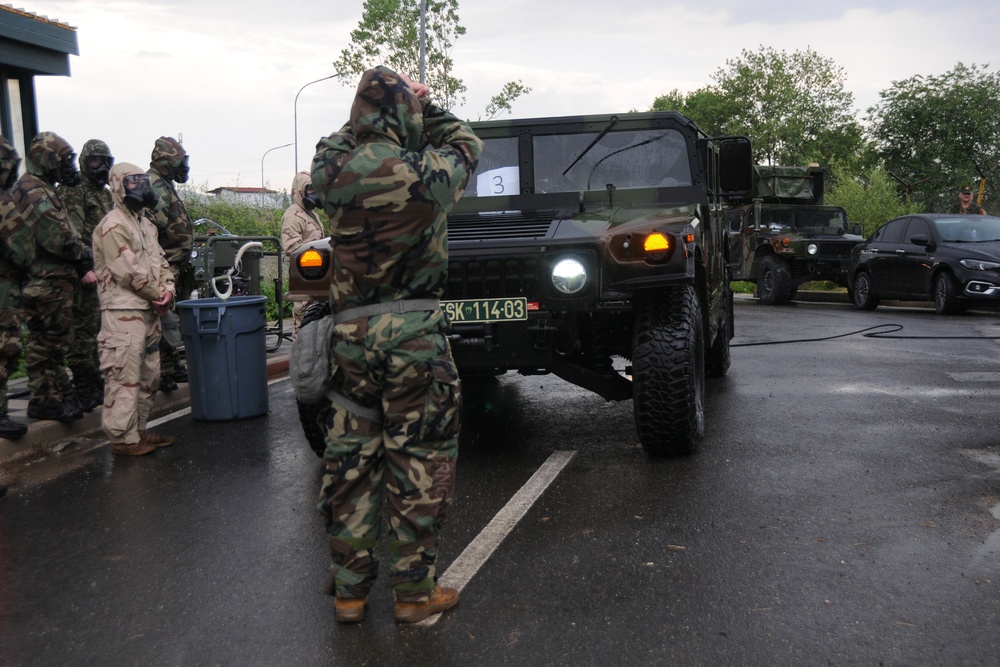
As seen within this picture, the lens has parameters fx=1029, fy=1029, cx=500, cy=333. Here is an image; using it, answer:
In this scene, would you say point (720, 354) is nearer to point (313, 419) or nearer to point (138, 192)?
point (313, 419)

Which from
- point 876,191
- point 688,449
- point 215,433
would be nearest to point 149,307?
point 215,433

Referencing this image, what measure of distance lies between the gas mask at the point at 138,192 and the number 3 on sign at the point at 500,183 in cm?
205

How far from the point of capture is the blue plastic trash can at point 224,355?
22.9 feet

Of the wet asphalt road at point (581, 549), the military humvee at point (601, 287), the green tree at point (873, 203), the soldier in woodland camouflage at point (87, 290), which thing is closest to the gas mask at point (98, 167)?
the soldier in woodland camouflage at point (87, 290)

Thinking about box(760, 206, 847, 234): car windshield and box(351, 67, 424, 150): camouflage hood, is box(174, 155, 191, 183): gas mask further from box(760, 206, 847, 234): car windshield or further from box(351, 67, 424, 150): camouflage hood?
box(760, 206, 847, 234): car windshield

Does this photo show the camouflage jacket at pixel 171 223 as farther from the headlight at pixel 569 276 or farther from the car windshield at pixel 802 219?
the car windshield at pixel 802 219

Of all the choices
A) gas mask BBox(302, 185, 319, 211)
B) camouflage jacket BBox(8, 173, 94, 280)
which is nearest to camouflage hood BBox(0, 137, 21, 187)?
camouflage jacket BBox(8, 173, 94, 280)

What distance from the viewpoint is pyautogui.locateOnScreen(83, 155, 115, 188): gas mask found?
779 cm

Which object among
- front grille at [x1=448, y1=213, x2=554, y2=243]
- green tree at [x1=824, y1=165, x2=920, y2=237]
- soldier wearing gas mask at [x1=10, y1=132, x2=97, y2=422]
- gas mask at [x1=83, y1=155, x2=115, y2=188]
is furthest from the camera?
green tree at [x1=824, y1=165, x2=920, y2=237]

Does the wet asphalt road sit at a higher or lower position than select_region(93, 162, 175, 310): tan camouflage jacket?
lower

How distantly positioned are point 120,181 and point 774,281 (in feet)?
43.5

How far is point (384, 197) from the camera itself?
3367 millimetres

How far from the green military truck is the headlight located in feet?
39.0

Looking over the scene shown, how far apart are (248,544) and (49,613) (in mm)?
880
